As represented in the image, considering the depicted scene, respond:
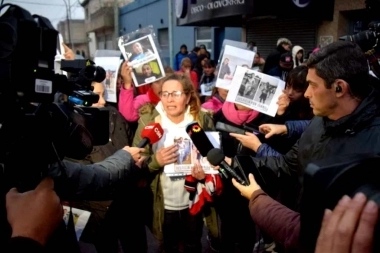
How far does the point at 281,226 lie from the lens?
1.46 m

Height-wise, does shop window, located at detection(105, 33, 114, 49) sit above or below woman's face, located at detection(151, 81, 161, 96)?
above

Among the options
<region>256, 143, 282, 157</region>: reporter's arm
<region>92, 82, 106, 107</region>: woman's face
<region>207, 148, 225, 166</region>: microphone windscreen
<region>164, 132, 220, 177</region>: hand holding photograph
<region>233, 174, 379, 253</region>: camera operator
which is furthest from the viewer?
<region>92, 82, 106, 107</region>: woman's face

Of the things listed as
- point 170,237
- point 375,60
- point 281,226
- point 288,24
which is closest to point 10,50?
point 281,226

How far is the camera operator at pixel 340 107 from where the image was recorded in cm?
157

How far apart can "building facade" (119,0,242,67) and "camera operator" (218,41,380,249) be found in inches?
392

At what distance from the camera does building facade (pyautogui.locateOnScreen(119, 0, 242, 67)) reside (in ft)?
42.3

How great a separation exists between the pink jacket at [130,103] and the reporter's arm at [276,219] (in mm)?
1687

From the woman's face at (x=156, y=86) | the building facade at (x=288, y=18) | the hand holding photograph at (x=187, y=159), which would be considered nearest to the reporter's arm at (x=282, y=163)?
the hand holding photograph at (x=187, y=159)

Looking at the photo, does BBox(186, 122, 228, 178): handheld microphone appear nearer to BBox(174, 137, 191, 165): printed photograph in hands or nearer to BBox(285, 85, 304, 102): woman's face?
BBox(174, 137, 191, 165): printed photograph in hands

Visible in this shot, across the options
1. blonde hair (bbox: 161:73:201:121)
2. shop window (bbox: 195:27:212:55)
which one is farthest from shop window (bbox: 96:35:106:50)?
blonde hair (bbox: 161:73:201:121)

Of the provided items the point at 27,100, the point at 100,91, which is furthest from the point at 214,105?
the point at 27,100

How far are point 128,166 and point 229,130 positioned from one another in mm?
1206

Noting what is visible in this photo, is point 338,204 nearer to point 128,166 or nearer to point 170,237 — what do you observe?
point 128,166

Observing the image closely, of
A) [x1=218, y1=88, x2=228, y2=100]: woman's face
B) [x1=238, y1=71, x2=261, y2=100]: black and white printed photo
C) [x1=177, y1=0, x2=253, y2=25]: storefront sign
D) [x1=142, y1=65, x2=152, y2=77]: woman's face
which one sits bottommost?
[x1=218, y1=88, x2=228, y2=100]: woman's face
